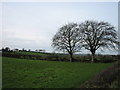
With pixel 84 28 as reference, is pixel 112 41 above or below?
below

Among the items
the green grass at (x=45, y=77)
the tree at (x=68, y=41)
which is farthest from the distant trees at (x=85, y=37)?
the green grass at (x=45, y=77)

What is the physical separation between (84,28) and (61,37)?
315 inches

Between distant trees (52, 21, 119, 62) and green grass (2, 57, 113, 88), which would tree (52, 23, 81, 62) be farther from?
green grass (2, 57, 113, 88)

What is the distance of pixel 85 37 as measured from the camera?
42.5 m

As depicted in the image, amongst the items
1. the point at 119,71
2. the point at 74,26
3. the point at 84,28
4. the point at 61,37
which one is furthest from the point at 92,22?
the point at 119,71

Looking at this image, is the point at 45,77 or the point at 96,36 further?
the point at 96,36

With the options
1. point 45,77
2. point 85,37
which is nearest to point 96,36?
point 85,37

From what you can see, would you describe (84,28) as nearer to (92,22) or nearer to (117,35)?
(92,22)

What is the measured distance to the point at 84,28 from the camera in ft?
142

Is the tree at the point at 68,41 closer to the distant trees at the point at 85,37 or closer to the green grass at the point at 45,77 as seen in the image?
the distant trees at the point at 85,37

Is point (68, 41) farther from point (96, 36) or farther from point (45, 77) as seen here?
point (45, 77)

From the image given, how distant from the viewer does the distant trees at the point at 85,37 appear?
40.4 metres

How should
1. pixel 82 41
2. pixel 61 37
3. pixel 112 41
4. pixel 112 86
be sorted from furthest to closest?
pixel 61 37 → pixel 82 41 → pixel 112 41 → pixel 112 86

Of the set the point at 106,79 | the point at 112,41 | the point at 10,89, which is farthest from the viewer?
the point at 112,41
